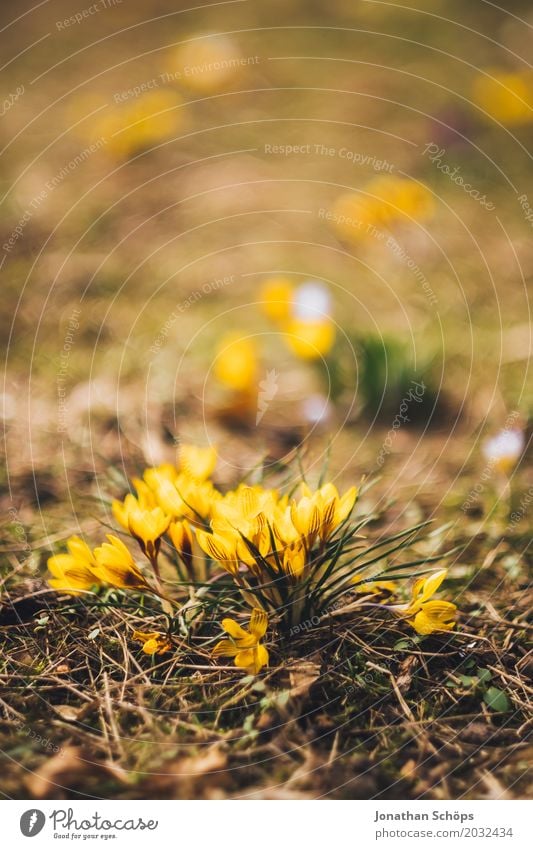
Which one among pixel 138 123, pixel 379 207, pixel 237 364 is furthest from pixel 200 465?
pixel 138 123

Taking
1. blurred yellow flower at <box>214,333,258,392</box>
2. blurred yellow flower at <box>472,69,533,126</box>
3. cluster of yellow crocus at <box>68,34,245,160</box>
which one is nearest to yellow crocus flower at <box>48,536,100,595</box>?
blurred yellow flower at <box>214,333,258,392</box>

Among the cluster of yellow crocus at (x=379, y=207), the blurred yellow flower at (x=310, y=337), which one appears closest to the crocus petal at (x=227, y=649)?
the blurred yellow flower at (x=310, y=337)

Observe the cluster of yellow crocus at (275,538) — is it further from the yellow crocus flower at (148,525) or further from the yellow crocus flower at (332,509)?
the yellow crocus flower at (148,525)

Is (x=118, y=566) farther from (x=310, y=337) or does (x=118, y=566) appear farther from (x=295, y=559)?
(x=310, y=337)

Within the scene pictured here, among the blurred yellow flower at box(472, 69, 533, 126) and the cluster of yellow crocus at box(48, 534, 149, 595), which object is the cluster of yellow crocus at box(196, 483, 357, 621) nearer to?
the cluster of yellow crocus at box(48, 534, 149, 595)
